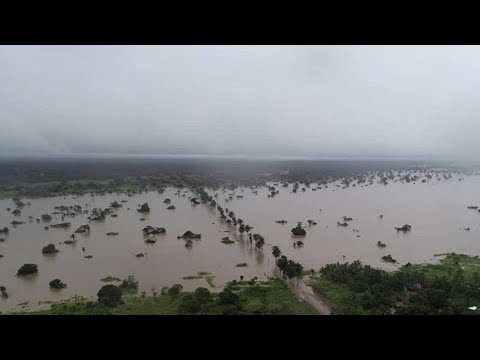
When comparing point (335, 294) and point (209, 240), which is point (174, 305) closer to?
point (335, 294)

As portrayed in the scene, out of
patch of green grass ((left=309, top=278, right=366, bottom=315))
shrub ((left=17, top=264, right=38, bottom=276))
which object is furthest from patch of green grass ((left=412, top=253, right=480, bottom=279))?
shrub ((left=17, top=264, right=38, bottom=276))

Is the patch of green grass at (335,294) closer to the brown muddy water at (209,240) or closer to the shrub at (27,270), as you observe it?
the brown muddy water at (209,240)

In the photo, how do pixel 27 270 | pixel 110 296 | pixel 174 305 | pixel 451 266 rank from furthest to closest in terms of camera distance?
pixel 451 266
pixel 27 270
pixel 110 296
pixel 174 305

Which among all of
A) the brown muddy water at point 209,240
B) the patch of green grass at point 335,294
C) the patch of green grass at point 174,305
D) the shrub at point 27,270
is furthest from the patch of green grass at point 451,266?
the shrub at point 27,270

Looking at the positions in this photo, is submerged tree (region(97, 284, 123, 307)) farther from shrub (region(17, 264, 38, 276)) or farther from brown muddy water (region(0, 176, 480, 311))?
shrub (region(17, 264, 38, 276))

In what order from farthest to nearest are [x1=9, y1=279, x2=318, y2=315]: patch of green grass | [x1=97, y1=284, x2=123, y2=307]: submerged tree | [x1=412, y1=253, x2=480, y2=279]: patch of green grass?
[x1=412, y1=253, x2=480, y2=279]: patch of green grass
[x1=97, y1=284, x2=123, y2=307]: submerged tree
[x1=9, y1=279, x2=318, y2=315]: patch of green grass

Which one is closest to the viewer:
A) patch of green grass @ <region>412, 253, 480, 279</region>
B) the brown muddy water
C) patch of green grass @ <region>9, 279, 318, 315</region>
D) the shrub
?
patch of green grass @ <region>9, 279, 318, 315</region>

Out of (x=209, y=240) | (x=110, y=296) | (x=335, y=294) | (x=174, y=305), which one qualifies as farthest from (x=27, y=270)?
(x=335, y=294)

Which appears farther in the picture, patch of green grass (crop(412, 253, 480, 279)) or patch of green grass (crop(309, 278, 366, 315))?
patch of green grass (crop(412, 253, 480, 279))

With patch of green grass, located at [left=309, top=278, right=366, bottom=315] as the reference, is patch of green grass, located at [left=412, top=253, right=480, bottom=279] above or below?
below
